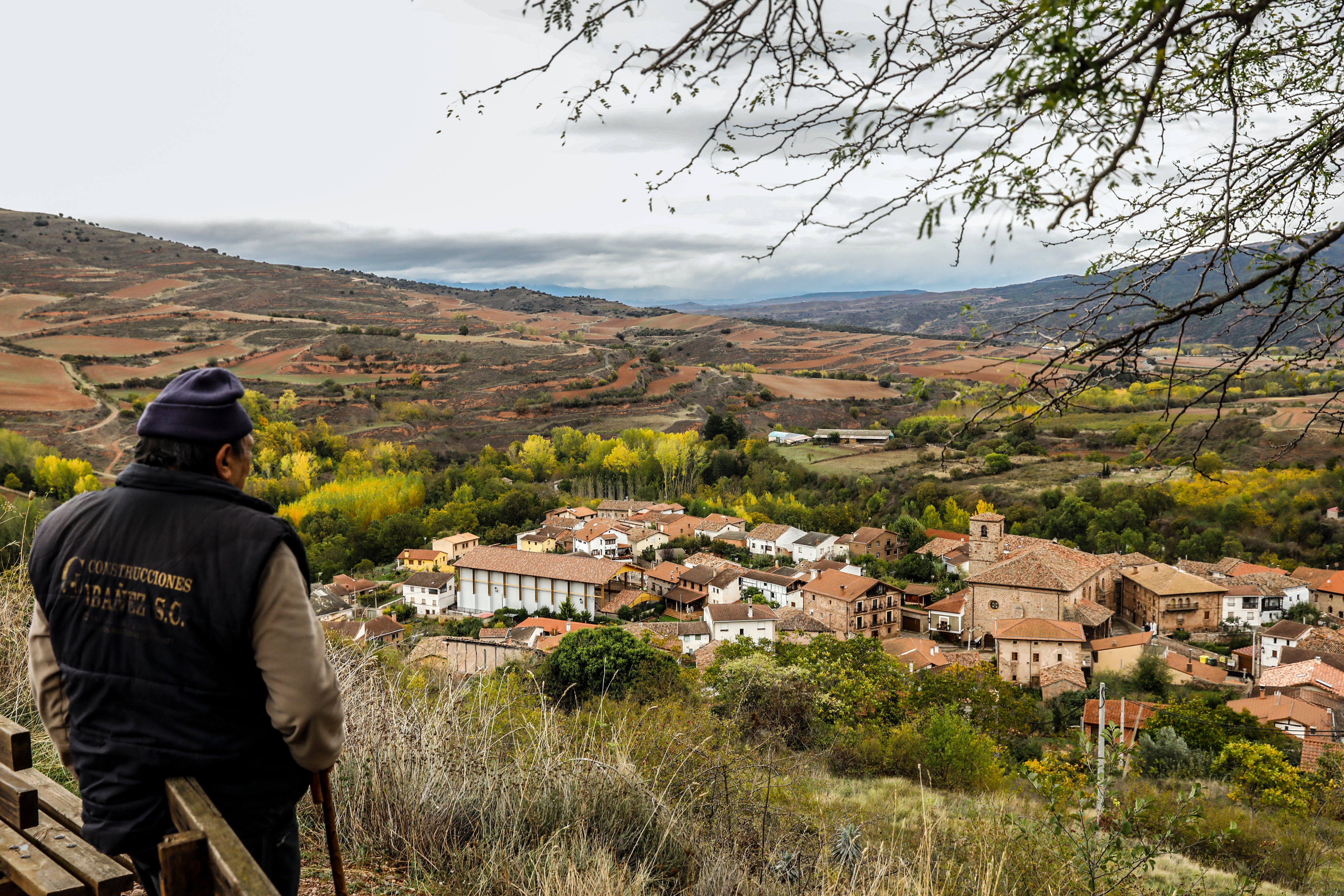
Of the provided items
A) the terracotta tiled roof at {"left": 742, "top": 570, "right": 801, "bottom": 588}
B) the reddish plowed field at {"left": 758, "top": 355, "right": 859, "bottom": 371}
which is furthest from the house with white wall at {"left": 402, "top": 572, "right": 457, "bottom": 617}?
the reddish plowed field at {"left": 758, "top": 355, "right": 859, "bottom": 371}

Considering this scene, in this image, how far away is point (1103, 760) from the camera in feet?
9.21

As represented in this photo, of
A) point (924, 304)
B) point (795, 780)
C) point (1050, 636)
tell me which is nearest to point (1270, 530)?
point (1050, 636)

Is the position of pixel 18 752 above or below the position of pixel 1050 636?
above

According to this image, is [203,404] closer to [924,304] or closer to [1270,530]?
[1270,530]

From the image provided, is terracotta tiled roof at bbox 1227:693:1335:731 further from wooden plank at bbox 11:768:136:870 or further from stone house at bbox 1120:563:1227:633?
wooden plank at bbox 11:768:136:870

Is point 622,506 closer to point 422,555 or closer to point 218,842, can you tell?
point 422,555

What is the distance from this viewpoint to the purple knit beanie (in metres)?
1.27

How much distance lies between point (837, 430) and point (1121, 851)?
65845 mm

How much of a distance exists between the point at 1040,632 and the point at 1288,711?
737cm

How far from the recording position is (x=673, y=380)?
76500 mm

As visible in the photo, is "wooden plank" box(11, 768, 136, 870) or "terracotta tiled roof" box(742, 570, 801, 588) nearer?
"wooden plank" box(11, 768, 136, 870)

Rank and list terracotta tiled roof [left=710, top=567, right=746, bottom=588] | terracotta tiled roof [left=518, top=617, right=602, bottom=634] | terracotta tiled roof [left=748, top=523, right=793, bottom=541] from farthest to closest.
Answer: terracotta tiled roof [left=748, top=523, right=793, bottom=541]
terracotta tiled roof [left=710, top=567, right=746, bottom=588]
terracotta tiled roof [left=518, top=617, right=602, bottom=634]

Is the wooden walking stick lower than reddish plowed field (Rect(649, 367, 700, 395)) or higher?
higher

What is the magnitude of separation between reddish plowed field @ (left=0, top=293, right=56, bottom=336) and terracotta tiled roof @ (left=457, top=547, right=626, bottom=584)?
1671 inches
